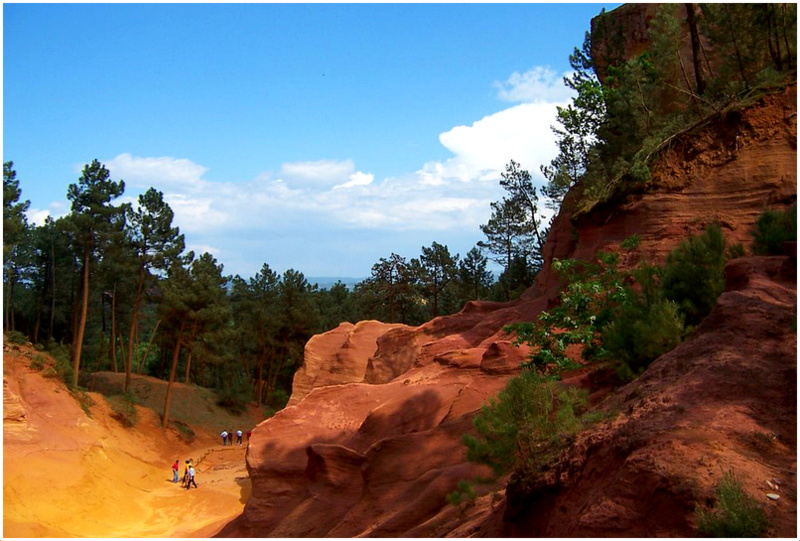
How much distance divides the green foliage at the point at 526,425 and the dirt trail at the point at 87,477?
55.3ft

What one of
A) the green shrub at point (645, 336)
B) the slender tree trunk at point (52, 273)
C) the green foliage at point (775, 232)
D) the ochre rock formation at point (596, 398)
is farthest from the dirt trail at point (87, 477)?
the green foliage at point (775, 232)

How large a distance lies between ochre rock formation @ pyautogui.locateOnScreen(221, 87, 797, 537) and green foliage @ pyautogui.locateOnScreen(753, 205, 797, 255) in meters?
2.22

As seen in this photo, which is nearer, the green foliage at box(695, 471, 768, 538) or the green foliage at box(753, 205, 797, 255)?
the green foliage at box(695, 471, 768, 538)

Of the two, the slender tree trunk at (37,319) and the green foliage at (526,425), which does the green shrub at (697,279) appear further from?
the slender tree trunk at (37,319)

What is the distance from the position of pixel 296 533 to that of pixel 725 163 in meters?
14.9

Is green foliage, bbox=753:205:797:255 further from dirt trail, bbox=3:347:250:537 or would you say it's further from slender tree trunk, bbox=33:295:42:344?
slender tree trunk, bbox=33:295:42:344

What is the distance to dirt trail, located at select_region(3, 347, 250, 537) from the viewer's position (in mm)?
24172

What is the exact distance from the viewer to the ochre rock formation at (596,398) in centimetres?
609

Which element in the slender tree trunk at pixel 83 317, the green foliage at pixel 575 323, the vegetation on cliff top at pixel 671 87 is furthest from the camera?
the slender tree trunk at pixel 83 317

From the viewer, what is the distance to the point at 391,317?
44.8 meters

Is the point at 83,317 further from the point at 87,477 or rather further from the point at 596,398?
the point at 596,398

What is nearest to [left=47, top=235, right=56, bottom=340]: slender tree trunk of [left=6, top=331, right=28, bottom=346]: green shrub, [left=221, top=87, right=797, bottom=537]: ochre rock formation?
[left=6, top=331, right=28, bottom=346]: green shrub

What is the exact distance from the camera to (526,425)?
8008 mm

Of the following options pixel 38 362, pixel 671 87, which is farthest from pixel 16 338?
pixel 671 87
